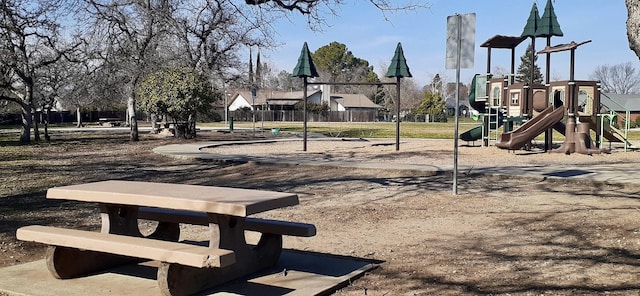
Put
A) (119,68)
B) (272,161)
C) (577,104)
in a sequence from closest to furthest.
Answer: (272,161) → (577,104) → (119,68)

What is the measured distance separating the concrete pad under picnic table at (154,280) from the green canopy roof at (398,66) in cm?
1312

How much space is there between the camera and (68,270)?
4.84 metres

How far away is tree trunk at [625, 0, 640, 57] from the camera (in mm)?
3740

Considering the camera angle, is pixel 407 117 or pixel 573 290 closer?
pixel 573 290

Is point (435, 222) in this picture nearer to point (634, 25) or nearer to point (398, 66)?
point (634, 25)

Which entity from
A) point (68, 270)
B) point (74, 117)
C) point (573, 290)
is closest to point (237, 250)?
point (68, 270)

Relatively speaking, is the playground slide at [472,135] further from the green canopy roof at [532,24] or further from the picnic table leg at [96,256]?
the picnic table leg at [96,256]

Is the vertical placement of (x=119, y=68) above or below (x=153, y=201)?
above

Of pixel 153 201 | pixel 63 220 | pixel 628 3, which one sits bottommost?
pixel 63 220

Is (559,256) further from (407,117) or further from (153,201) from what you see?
(407,117)

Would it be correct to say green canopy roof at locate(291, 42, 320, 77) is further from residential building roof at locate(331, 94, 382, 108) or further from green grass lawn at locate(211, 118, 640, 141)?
residential building roof at locate(331, 94, 382, 108)

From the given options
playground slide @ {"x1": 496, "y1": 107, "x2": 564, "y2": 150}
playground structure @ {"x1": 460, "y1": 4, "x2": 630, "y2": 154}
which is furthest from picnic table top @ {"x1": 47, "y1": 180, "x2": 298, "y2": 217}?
playground structure @ {"x1": 460, "y1": 4, "x2": 630, "y2": 154}

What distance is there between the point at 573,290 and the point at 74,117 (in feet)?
244

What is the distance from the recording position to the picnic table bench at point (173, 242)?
4113mm
